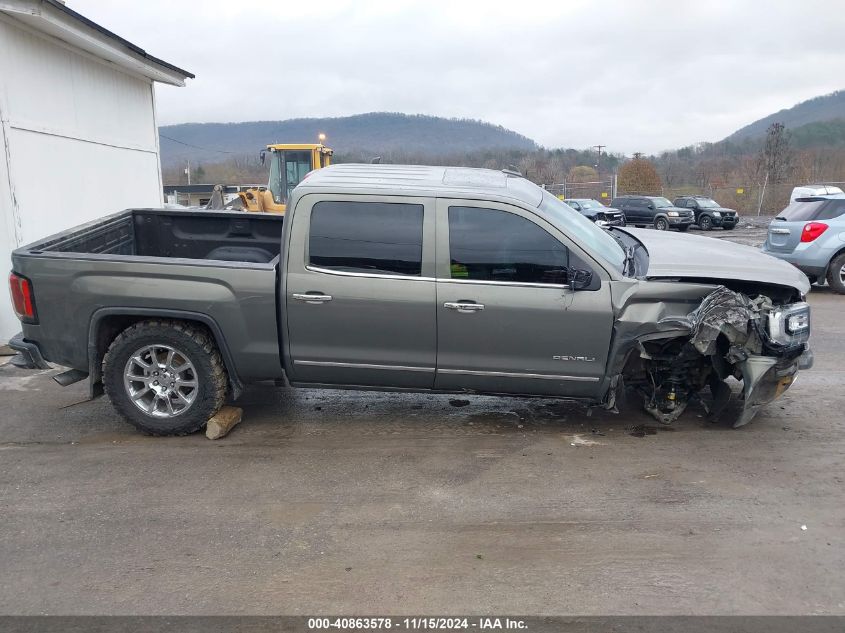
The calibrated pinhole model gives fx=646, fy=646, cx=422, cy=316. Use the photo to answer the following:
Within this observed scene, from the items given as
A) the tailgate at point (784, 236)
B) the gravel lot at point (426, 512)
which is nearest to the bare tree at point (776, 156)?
the tailgate at point (784, 236)

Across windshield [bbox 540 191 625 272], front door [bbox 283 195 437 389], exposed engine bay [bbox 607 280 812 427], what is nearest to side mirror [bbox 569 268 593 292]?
windshield [bbox 540 191 625 272]

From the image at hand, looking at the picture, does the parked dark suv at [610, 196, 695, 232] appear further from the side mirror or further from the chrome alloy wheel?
the chrome alloy wheel

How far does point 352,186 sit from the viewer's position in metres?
4.75

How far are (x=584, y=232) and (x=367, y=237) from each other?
1.66 meters

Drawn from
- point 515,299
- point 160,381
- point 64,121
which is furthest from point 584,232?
point 64,121

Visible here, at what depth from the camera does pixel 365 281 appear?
4.64 m

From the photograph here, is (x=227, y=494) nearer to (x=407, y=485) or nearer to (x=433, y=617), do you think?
(x=407, y=485)

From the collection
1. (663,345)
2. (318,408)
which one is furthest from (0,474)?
(663,345)

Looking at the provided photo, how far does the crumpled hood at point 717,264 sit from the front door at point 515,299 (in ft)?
2.02

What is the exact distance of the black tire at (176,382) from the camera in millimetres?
4805

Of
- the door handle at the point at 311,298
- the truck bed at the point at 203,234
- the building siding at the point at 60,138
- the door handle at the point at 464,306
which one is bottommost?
the door handle at the point at 464,306

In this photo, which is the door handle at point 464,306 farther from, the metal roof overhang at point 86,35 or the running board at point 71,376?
the metal roof overhang at point 86,35

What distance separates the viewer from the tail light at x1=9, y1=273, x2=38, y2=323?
15.9 feet

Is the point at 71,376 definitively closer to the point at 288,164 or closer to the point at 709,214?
the point at 288,164
